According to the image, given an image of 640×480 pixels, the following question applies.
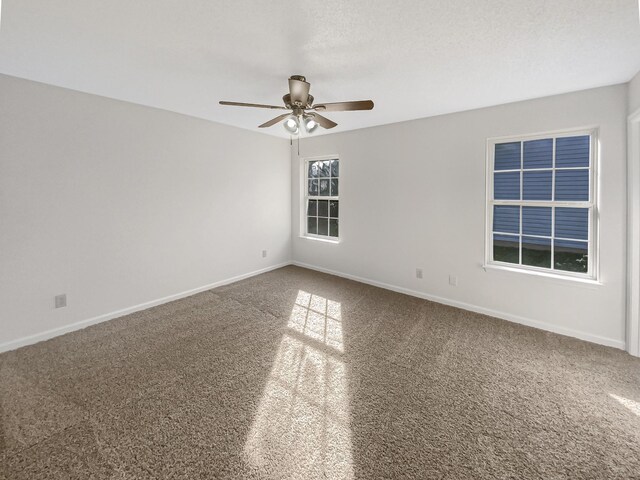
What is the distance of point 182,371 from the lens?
2.33 meters

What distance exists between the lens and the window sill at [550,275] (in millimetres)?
2820

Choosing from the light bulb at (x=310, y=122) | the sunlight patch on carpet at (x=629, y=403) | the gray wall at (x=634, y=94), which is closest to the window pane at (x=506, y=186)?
the gray wall at (x=634, y=94)

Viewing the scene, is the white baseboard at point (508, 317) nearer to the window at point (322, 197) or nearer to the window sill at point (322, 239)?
the window sill at point (322, 239)

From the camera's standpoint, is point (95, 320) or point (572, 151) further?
point (95, 320)

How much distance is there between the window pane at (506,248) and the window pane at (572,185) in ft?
2.03

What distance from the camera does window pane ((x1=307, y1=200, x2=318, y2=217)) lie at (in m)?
5.30

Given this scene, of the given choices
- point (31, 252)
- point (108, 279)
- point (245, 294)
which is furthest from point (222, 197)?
point (31, 252)

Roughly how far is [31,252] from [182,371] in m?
1.92

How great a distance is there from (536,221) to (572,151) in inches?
30.4

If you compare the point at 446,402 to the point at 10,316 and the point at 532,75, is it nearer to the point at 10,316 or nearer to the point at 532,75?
the point at 532,75

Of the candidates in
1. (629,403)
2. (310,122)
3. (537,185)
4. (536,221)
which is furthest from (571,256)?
(310,122)

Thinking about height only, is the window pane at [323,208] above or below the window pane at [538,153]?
below

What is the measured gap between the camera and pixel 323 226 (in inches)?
205

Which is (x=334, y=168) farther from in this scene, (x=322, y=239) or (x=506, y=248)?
(x=506, y=248)
